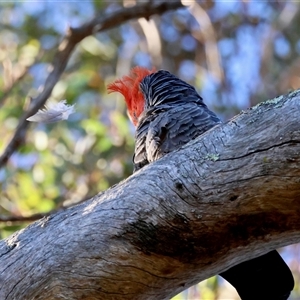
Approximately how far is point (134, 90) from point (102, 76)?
12.4ft

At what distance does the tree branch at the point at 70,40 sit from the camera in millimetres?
3977

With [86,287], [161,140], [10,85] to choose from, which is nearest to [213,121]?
[161,140]

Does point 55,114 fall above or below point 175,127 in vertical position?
above

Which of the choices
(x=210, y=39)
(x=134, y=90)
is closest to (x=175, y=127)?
(x=134, y=90)

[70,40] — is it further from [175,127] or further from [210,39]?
[210,39]

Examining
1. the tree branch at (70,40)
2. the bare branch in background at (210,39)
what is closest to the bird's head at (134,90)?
the tree branch at (70,40)

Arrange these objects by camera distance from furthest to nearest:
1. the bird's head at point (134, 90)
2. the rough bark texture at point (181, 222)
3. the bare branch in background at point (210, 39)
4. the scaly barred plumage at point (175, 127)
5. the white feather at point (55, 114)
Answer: the bare branch in background at point (210, 39) < the bird's head at point (134, 90) < the white feather at point (55, 114) < the scaly barred plumage at point (175, 127) < the rough bark texture at point (181, 222)

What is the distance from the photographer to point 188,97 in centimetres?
345

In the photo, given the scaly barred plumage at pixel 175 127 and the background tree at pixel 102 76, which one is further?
the background tree at pixel 102 76

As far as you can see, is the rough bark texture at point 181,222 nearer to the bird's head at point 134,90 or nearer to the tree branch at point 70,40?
Answer: the bird's head at point 134,90

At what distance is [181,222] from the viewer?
2.15 m

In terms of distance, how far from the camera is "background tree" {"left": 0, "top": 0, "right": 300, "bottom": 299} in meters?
5.27

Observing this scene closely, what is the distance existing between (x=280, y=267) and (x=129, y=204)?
2.41 feet

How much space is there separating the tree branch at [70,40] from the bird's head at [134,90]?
1.50ft
